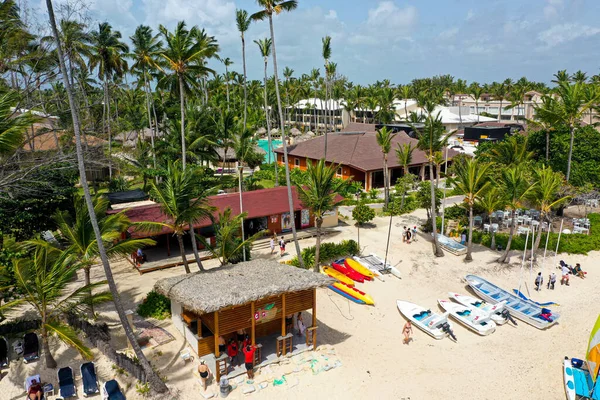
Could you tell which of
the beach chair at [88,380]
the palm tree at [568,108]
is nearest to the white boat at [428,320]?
the beach chair at [88,380]

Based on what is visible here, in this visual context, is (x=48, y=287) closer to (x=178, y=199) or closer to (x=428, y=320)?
(x=178, y=199)

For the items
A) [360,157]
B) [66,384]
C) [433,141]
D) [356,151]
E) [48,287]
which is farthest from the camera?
[356,151]

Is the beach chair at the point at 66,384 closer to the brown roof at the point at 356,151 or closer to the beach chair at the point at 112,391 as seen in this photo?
the beach chair at the point at 112,391

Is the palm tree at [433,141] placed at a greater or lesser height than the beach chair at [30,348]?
greater

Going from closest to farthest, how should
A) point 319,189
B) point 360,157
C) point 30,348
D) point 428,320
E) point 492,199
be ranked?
point 30,348 < point 428,320 < point 319,189 < point 492,199 < point 360,157

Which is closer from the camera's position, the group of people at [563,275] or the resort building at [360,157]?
the group of people at [563,275]

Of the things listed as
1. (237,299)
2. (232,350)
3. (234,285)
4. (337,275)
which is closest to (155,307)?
(232,350)

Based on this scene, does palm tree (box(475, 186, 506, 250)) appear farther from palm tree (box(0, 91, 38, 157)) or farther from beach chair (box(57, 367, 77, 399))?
palm tree (box(0, 91, 38, 157))
